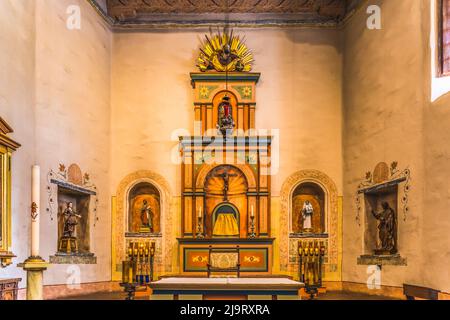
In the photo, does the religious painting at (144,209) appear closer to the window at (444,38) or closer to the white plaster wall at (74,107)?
the white plaster wall at (74,107)

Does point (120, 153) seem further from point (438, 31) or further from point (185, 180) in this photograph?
point (438, 31)

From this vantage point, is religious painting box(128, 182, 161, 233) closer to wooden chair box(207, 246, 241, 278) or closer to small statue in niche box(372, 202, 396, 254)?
wooden chair box(207, 246, 241, 278)

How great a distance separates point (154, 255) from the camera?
14.4 m

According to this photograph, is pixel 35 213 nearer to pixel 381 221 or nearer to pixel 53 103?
pixel 53 103

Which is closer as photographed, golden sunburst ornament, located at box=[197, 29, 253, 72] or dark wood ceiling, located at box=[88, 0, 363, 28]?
dark wood ceiling, located at box=[88, 0, 363, 28]

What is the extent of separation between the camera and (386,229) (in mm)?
11930

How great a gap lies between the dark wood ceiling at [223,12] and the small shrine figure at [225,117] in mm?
2229

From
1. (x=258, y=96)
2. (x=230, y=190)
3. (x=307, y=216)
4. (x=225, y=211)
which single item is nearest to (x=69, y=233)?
(x=225, y=211)

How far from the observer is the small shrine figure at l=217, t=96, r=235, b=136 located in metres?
13.5

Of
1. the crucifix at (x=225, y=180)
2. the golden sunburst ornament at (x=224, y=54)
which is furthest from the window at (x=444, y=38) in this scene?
the crucifix at (x=225, y=180)

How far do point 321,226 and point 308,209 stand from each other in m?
0.65

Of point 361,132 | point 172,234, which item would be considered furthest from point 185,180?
point 361,132

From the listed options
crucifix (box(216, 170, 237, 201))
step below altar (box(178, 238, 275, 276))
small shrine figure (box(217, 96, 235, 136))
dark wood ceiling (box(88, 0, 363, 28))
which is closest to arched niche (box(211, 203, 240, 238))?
crucifix (box(216, 170, 237, 201))

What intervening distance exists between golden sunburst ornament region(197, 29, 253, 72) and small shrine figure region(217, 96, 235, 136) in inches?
36.2
